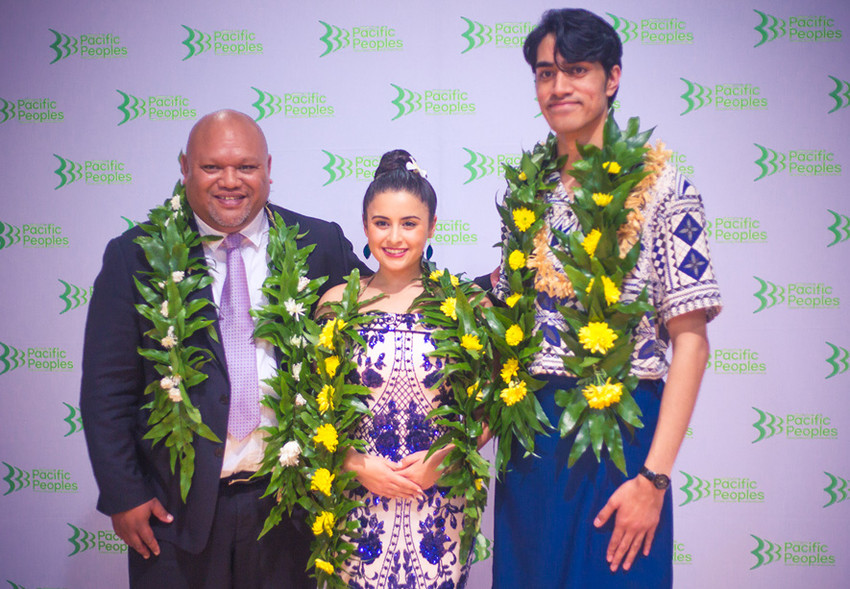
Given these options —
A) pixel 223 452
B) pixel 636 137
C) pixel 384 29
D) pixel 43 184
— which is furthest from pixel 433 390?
pixel 43 184

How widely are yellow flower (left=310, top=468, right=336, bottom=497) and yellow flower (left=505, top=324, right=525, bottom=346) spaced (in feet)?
2.30

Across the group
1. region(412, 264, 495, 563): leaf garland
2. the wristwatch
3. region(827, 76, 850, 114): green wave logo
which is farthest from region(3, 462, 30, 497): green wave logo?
region(827, 76, 850, 114): green wave logo

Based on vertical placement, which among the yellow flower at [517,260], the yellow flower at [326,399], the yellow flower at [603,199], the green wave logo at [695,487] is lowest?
the green wave logo at [695,487]

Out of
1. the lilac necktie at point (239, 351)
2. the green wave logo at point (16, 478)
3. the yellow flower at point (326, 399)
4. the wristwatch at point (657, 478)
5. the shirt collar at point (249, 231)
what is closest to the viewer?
the wristwatch at point (657, 478)

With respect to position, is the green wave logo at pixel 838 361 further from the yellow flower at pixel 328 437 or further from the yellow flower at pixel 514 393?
the yellow flower at pixel 328 437

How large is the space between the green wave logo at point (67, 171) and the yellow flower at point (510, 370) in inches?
95.4

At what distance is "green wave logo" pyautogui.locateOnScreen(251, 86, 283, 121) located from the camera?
9.64ft

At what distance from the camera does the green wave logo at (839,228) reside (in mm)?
2893

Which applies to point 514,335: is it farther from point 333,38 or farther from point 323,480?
point 333,38

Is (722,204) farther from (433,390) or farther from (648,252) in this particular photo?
(433,390)

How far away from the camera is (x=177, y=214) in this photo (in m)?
2.20

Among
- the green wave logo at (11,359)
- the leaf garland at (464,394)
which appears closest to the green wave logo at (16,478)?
the green wave logo at (11,359)

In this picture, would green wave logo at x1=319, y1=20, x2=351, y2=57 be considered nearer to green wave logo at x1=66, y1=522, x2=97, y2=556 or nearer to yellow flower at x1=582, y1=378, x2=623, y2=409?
yellow flower at x1=582, y1=378, x2=623, y2=409

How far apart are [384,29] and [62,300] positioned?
2075mm
